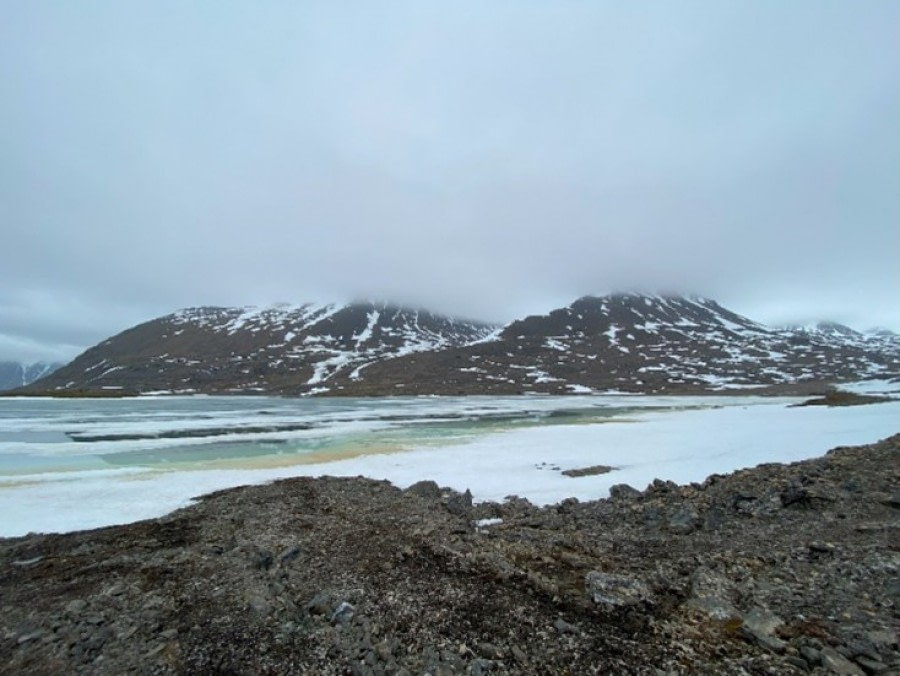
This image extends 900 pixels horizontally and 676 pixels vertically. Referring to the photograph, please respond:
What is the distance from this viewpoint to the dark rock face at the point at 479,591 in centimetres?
818

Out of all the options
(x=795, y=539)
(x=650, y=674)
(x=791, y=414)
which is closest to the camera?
(x=650, y=674)

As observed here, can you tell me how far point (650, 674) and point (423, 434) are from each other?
123ft

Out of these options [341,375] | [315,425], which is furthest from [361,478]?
[341,375]

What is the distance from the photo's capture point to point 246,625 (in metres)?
9.67

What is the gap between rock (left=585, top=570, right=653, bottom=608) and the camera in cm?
966

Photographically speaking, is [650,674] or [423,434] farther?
[423,434]

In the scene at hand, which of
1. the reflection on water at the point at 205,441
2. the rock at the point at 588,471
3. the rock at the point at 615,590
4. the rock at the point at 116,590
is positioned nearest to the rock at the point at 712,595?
the rock at the point at 615,590

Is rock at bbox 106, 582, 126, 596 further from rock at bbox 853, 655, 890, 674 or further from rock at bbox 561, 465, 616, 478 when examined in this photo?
rock at bbox 561, 465, 616, 478

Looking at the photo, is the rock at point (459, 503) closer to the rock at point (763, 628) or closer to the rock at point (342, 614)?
the rock at point (342, 614)

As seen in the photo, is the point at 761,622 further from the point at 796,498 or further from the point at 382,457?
the point at 382,457

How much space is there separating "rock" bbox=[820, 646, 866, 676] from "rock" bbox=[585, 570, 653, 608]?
301cm

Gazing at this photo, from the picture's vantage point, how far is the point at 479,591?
34.9 ft

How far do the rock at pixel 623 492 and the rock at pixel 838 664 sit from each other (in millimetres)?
12021

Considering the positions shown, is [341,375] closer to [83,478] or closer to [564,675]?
[83,478]
